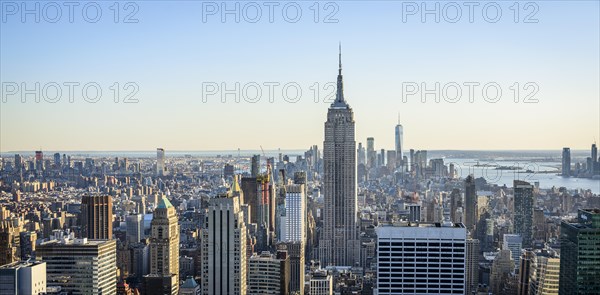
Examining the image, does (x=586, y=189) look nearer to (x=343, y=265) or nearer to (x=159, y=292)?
(x=159, y=292)

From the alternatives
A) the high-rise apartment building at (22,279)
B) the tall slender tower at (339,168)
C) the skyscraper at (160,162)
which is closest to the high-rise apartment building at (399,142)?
the tall slender tower at (339,168)

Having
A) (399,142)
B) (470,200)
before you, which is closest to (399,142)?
(399,142)

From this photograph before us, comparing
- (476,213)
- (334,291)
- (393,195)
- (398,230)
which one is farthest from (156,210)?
(393,195)

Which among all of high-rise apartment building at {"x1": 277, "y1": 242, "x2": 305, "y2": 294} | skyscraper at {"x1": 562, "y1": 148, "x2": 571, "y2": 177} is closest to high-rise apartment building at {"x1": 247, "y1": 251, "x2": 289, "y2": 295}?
high-rise apartment building at {"x1": 277, "y1": 242, "x2": 305, "y2": 294}

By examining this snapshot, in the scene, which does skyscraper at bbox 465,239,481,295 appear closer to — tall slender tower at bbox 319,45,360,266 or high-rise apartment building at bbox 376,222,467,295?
high-rise apartment building at bbox 376,222,467,295

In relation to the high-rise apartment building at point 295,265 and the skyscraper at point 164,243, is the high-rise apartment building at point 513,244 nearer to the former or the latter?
the high-rise apartment building at point 295,265
